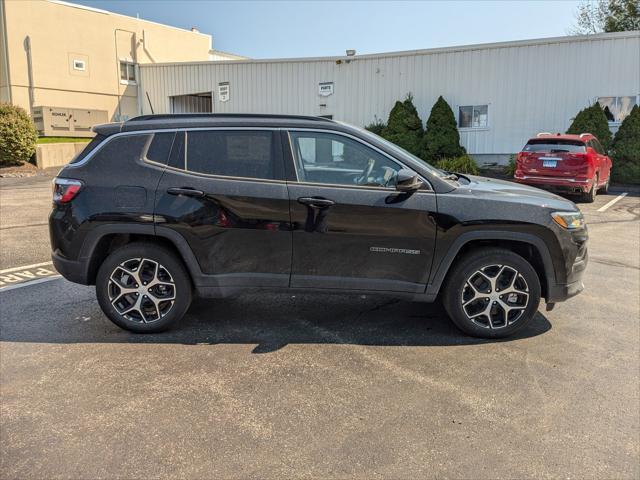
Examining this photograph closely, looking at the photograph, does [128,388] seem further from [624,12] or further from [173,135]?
Result: [624,12]

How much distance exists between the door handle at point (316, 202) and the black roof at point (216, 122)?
66 cm

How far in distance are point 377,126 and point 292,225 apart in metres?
17.1

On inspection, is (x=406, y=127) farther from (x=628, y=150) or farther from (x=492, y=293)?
(x=492, y=293)

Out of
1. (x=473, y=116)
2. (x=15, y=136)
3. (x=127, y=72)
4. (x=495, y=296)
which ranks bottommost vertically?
(x=495, y=296)

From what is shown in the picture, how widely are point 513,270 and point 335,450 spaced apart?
90.1 inches

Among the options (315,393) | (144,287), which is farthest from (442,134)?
(315,393)

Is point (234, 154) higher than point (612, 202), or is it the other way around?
point (234, 154)

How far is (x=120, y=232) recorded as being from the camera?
438cm

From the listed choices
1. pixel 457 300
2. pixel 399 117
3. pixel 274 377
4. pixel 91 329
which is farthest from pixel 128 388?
pixel 399 117

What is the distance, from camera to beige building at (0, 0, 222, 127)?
21766 millimetres

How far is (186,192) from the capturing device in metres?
4.31

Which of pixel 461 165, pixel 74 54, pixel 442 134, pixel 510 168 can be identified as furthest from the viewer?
pixel 74 54

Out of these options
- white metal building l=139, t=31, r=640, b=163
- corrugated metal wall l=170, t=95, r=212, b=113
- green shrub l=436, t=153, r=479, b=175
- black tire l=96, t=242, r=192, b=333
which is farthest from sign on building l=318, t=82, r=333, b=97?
black tire l=96, t=242, r=192, b=333

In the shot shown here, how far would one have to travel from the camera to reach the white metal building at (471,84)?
683 inches
